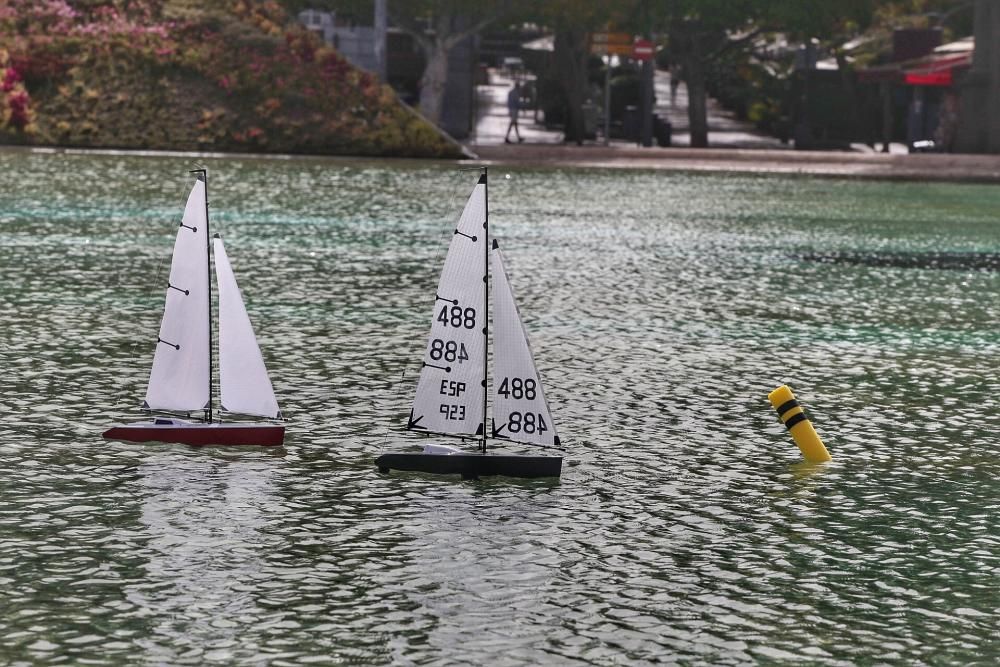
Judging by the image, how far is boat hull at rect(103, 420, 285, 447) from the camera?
52.0 ft

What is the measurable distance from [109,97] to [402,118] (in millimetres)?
9481

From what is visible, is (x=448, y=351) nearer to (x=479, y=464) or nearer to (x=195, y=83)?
(x=479, y=464)

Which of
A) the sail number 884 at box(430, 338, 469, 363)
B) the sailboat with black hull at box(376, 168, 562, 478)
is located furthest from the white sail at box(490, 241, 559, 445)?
the sail number 884 at box(430, 338, 469, 363)

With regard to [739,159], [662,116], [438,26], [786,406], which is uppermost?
[438,26]

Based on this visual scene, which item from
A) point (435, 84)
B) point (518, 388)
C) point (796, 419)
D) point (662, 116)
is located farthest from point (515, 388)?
point (662, 116)

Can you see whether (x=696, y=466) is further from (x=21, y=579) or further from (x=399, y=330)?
(x=399, y=330)

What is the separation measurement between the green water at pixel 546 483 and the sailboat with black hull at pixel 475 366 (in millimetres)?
450

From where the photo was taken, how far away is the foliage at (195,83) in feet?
198

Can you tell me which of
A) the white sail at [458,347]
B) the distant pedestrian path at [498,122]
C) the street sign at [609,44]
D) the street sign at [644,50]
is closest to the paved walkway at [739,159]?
the distant pedestrian path at [498,122]

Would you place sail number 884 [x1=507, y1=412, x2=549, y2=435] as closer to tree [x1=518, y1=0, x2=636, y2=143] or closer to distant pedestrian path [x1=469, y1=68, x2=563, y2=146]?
distant pedestrian path [x1=469, y1=68, x2=563, y2=146]

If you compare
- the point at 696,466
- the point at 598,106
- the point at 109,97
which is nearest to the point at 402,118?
the point at 109,97

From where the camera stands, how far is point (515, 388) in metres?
14.6

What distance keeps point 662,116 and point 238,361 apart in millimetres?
66448

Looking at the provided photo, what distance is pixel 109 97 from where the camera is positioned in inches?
2421
